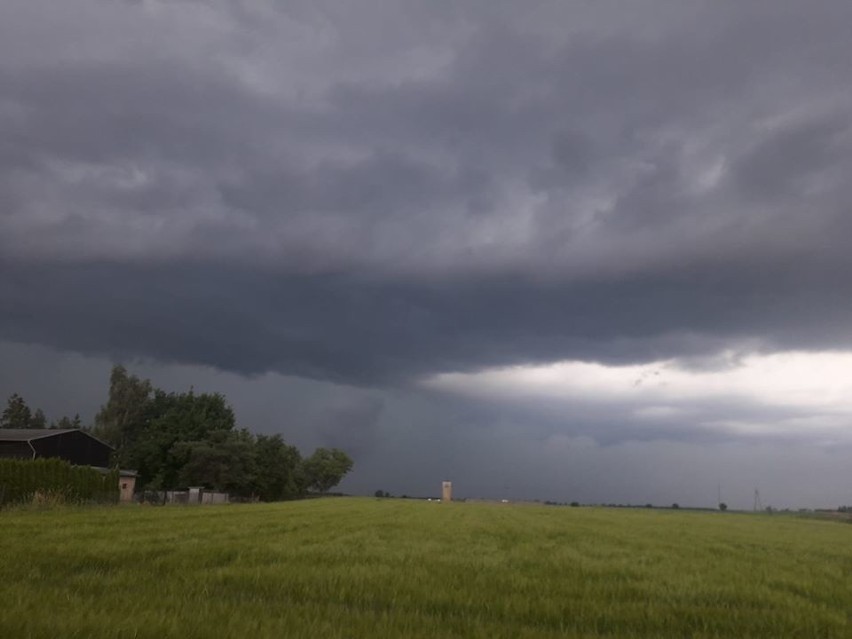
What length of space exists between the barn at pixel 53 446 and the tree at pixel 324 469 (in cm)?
8280

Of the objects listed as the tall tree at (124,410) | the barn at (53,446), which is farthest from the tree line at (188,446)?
the barn at (53,446)

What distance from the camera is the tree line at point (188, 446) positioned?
86.2 metres

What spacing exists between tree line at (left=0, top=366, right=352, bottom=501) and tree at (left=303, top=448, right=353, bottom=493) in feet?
149

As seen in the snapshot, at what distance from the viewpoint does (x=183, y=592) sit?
29.8 ft

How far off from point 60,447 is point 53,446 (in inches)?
53.2

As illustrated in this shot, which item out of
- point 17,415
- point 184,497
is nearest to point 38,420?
point 17,415

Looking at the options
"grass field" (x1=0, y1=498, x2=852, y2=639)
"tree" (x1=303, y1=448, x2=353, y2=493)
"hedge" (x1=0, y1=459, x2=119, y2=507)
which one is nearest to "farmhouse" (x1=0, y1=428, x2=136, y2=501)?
"hedge" (x1=0, y1=459, x2=119, y2=507)

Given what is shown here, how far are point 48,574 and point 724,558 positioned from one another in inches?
619

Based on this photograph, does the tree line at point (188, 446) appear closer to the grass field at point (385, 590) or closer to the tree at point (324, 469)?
the tree at point (324, 469)

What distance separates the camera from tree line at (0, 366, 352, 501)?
86.2 m

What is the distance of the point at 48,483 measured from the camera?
139ft

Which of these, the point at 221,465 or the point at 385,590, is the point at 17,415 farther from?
the point at 385,590

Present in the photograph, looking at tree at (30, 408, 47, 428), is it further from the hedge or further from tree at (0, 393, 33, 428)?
the hedge

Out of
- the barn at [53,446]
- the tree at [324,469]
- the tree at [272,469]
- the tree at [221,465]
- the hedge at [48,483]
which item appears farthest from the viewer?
the tree at [324,469]
